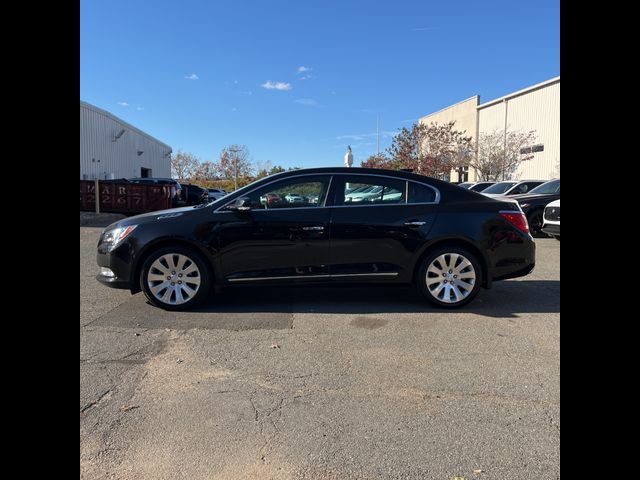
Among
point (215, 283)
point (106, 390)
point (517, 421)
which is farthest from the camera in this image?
point (215, 283)

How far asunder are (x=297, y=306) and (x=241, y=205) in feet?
4.60

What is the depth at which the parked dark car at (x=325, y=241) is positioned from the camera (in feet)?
16.9

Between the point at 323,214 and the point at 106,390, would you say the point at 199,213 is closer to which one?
the point at 323,214

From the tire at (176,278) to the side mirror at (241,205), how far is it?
688 millimetres

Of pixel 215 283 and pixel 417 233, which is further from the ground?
pixel 417 233

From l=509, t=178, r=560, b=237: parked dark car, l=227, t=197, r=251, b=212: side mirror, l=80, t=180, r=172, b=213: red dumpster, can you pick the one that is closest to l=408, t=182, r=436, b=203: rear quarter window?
l=227, t=197, r=251, b=212: side mirror

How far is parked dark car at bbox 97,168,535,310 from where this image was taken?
5.14 meters

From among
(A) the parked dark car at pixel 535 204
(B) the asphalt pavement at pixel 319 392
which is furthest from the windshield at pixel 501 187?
(B) the asphalt pavement at pixel 319 392

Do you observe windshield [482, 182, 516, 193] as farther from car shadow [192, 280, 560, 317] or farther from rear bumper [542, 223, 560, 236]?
car shadow [192, 280, 560, 317]

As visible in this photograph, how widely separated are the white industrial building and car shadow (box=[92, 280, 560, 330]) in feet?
69.8
